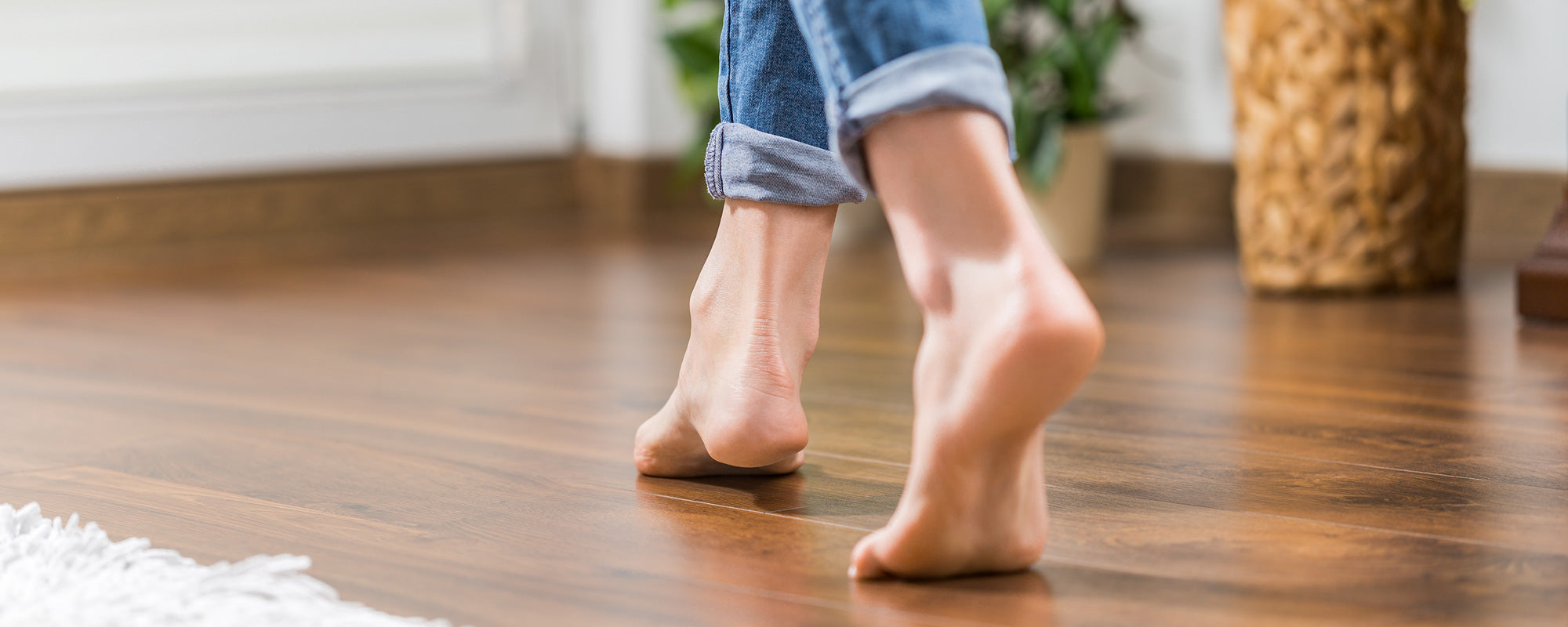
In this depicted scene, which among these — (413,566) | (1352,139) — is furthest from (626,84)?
(413,566)

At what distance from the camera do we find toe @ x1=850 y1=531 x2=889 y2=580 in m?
0.62

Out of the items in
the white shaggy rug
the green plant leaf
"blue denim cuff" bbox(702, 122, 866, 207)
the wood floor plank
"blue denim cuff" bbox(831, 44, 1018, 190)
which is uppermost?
"blue denim cuff" bbox(831, 44, 1018, 190)

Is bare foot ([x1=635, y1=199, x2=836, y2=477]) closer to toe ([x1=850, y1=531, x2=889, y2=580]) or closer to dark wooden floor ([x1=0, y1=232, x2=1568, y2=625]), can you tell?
dark wooden floor ([x1=0, y1=232, x2=1568, y2=625])

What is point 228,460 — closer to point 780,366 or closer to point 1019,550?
point 780,366

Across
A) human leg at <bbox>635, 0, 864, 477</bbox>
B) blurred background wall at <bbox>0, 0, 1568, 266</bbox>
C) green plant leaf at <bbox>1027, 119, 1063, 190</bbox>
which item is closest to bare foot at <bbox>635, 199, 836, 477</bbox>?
human leg at <bbox>635, 0, 864, 477</bbox>

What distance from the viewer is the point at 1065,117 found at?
2.04 m

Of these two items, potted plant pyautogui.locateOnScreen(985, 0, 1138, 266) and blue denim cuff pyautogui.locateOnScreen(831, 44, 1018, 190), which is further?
potted plant pyautogui.locateOnScreen(985, 0, 1138, 266)

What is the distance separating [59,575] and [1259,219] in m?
1.33

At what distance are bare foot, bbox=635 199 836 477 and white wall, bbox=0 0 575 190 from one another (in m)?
1.40

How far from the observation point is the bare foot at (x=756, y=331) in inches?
30.7

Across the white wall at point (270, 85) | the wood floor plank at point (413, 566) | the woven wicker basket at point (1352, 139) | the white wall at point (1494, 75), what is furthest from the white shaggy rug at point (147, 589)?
the white wall at point (1494, 75)

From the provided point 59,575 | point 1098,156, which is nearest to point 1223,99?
point 1098,156

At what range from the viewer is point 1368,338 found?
1.32 meters

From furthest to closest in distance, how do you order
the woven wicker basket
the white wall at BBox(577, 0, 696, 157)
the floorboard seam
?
the white wall at BBox(577, 0, 696, 157) < the woven wicker basket < the floorboard seam
